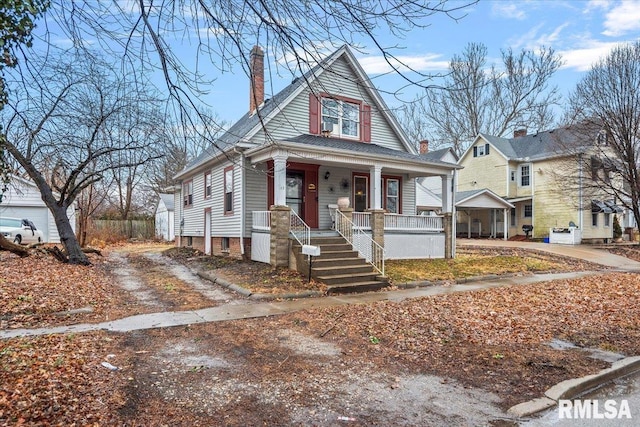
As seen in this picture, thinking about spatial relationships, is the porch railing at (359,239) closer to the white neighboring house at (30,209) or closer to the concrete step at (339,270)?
the concrete step at (339,270)

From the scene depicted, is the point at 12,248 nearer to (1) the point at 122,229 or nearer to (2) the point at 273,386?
(2) the point at 273,386

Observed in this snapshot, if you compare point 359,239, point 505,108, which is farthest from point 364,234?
point 505,108

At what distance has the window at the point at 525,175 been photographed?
28.1 meters

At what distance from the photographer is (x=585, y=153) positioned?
903 inches

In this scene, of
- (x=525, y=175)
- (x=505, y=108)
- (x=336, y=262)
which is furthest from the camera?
(x=505, y=108)

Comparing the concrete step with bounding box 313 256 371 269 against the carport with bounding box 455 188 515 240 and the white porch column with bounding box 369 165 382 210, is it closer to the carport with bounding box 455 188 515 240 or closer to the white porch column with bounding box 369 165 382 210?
the white porch column with bounding box 369 165 382 210

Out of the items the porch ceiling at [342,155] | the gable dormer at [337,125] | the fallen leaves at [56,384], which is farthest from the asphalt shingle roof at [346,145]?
the fallen leaves at [56,384]

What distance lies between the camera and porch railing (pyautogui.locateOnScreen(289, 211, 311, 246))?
11178mm

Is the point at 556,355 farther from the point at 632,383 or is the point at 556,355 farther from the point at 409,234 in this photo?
the point at 409,234

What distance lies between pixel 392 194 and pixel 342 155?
475cm

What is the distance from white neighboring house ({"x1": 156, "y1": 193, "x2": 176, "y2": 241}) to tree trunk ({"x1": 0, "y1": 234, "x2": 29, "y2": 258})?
1648cm

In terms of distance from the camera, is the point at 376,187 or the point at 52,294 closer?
the point at 52,294

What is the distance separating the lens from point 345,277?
33.6 ft

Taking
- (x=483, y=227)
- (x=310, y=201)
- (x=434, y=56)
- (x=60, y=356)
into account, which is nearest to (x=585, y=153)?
(x=483, y=227)
